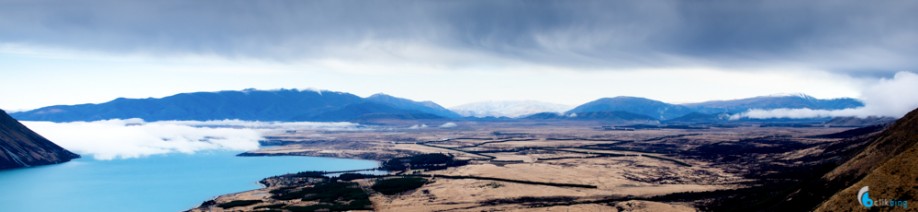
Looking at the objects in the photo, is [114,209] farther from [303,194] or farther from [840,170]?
[840,170]

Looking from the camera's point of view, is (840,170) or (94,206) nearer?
(840,170)

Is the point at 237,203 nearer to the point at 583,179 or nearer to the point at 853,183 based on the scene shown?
the point at 583,179

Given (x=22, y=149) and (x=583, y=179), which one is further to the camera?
(x=22, y=149)

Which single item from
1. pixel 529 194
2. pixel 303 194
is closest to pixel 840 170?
pixel 529 194

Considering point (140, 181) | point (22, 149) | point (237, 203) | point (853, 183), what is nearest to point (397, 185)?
point (237, 203)

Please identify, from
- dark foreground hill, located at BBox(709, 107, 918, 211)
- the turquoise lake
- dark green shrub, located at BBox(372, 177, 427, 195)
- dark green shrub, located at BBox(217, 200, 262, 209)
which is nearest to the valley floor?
dark green shrub, located at BBox(217, 200, 262, 209)

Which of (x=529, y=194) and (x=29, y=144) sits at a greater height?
(x=29, y=144)
